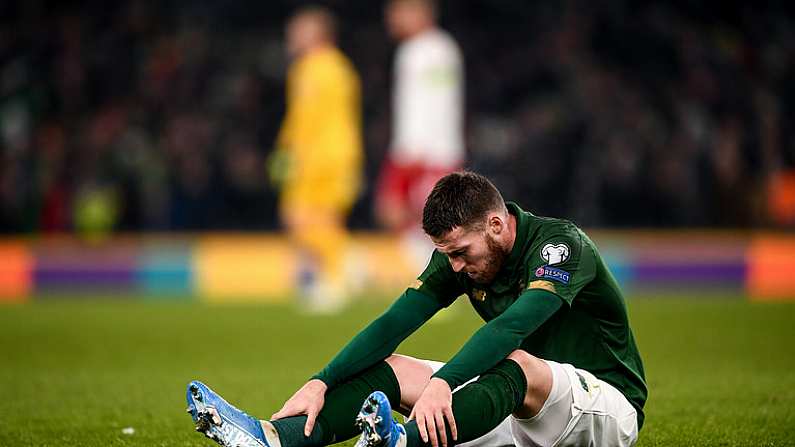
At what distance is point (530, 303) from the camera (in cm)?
403

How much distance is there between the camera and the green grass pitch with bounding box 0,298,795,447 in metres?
5.32

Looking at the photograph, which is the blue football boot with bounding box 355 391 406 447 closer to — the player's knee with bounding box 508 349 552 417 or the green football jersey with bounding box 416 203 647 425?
the player's knee with bounding box 508 349 552 417

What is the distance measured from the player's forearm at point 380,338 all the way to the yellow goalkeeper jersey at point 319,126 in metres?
7.48

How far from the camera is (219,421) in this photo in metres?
3.92

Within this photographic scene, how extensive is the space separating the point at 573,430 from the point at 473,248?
0.70 metres

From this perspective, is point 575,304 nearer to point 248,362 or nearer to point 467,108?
point 248,362

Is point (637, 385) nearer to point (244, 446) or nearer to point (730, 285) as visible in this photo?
point (244, 446)

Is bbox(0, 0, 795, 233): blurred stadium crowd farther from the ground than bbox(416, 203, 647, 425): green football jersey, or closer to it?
farther from the ground

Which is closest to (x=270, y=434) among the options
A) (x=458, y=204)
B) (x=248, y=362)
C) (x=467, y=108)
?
(x=458, y=204)

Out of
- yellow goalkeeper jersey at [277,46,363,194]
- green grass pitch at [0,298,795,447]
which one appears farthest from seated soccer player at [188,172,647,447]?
yellow goalkeeper jersey at [277,46,363,194]

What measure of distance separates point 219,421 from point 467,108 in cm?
1342

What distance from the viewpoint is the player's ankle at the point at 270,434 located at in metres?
4.08

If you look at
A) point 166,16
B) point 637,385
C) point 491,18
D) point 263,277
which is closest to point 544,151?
point 491,18

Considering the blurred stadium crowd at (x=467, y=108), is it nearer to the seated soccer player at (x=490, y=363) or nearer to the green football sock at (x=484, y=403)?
the seated soccer player at (x=490, y=363)
